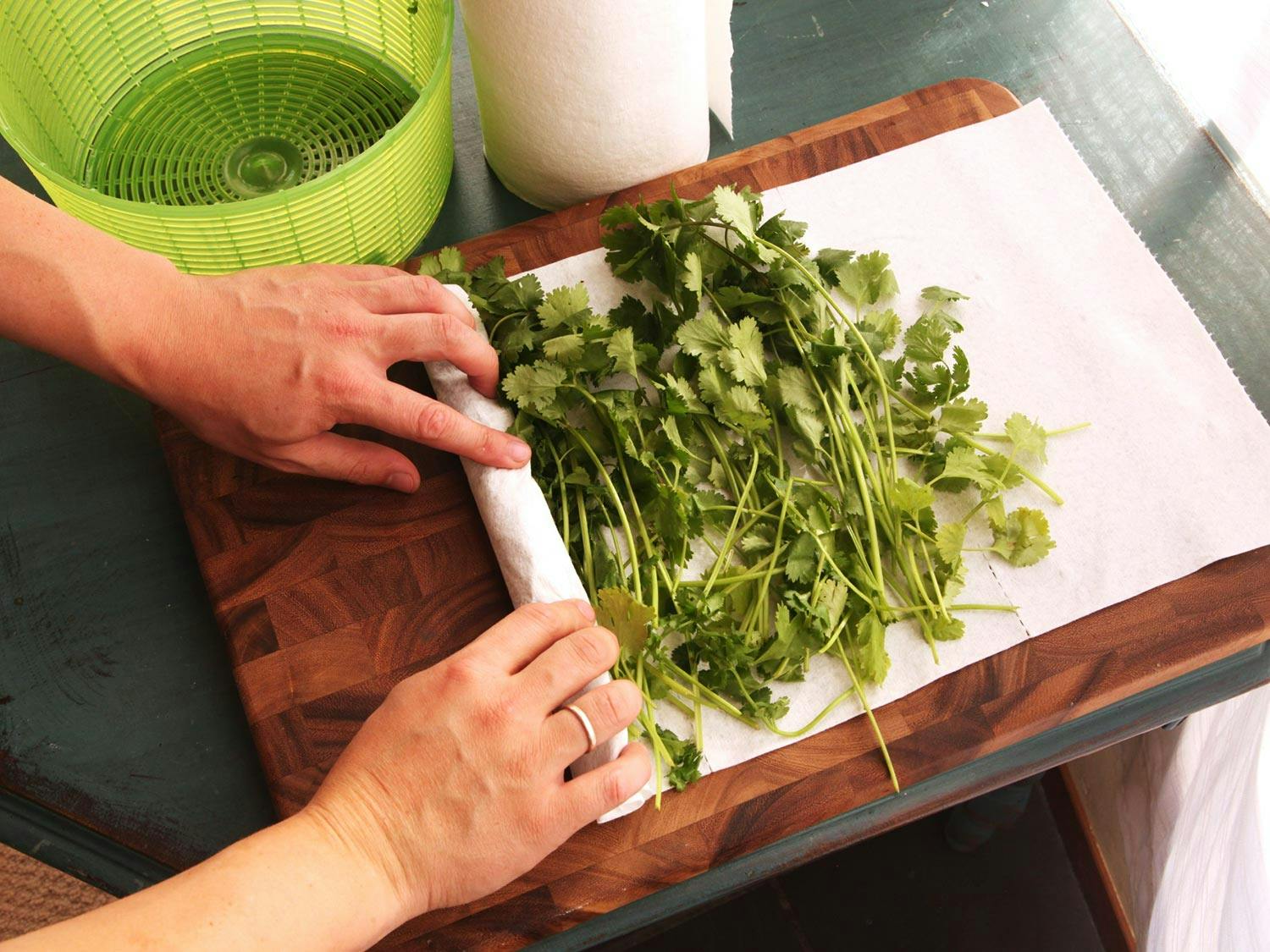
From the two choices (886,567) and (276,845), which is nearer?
(276,845)

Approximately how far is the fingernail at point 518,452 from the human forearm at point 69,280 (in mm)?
326

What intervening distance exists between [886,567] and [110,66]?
37.4 inches

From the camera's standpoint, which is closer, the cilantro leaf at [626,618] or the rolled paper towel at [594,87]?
the cilantro leaf at [626,618]

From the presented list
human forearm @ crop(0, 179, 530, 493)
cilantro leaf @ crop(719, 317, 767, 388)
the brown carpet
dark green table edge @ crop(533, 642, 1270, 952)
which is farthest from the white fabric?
the brown carpet

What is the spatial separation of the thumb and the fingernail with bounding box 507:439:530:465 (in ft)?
0.34

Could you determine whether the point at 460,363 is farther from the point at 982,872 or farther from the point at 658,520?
the point at 982,872

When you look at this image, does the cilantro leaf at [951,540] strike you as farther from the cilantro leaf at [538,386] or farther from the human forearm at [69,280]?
the human forearm at [69,280]

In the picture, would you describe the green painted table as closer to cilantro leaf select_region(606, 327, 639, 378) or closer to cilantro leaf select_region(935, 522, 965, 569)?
cilantro leaf select_region(935, 522, 965, 569)

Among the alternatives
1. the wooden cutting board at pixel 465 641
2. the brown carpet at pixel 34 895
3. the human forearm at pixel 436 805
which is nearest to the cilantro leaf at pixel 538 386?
the wooden cutting board at pixel 465 641

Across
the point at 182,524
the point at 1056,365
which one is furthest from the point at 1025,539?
the point at 182,524

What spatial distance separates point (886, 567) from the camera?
104 centimetres

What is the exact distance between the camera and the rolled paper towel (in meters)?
1.08

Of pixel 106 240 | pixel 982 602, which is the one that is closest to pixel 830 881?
pixel 982 602

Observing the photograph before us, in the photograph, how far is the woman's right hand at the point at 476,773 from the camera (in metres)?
0.86
